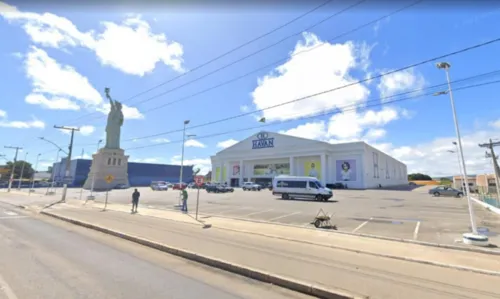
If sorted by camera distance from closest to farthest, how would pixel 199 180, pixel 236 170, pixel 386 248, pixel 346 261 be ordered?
pixel 346 261 < pixel 386 248 < pixel 199 180 < pixel 236 170

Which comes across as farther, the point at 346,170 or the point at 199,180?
the point at 346,170

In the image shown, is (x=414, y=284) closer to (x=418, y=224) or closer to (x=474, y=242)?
(x=474, y=242)

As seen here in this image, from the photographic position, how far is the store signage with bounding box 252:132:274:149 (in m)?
70.2

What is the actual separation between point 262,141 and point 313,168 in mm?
16155

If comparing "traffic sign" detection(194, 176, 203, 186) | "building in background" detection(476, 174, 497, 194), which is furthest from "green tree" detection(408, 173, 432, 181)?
"traffic sign" detection(194, 176, 203, 186)

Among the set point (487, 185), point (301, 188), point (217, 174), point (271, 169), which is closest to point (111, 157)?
point (217, 174)

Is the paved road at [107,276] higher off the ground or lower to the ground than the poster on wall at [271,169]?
lower

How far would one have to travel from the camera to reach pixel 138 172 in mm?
103125

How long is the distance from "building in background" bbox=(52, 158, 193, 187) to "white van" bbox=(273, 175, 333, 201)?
8074cm

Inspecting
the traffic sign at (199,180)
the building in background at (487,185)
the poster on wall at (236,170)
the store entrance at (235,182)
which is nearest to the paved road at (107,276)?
the traffic sign at (199,180)

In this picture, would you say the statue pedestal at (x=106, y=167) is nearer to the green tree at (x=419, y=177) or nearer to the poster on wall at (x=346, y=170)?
the poster on wall at (x=346, y=170)

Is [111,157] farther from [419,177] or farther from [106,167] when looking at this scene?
[419,177]

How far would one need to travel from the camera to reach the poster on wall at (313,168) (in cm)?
6177

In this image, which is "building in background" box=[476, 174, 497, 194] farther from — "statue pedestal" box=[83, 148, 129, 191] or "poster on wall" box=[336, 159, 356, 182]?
"statue pedestal" box=[83, 148, 129, 191]
